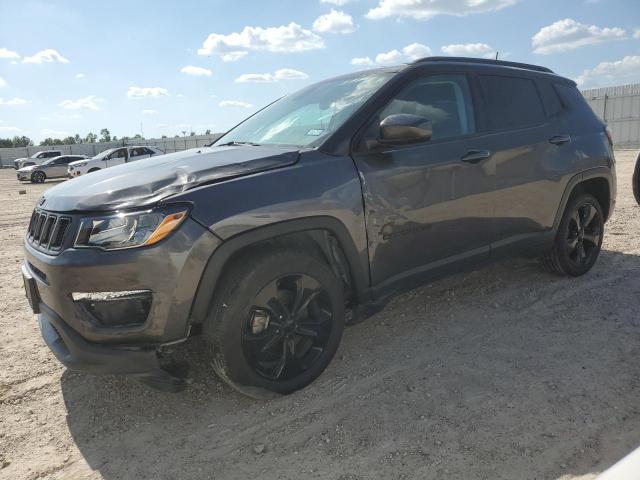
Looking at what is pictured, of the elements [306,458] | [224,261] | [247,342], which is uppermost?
[224,261]

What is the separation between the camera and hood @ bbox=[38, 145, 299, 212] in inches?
95.7

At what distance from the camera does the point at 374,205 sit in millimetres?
2984

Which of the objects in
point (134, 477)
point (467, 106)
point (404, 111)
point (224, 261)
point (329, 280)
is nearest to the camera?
point (134, 477)

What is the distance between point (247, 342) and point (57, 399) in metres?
1.30

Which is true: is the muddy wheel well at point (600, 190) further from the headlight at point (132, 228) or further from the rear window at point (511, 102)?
the headlight at point (132, 228)

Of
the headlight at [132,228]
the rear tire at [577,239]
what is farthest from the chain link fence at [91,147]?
the headlight at [132,228]

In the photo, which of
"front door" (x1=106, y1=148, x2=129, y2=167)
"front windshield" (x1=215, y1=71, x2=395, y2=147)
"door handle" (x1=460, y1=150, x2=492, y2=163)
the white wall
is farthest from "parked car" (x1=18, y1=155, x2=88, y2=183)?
"door handle" (x1=460, y1=150, x2=492, y2=163)

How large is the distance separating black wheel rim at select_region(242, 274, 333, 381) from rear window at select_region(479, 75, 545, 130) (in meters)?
1.98

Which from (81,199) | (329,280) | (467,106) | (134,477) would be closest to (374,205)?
(329,280)

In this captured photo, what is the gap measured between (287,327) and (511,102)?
2596 millimetres

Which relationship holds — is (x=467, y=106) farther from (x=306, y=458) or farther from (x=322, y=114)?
(x=306, y=458)

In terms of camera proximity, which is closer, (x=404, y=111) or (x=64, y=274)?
(x=64, y=274)

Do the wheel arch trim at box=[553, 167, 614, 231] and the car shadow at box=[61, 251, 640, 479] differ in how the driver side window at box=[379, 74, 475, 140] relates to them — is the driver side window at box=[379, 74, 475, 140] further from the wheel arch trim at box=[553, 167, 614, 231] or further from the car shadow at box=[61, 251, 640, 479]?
the car shadow at box=[61, 251, 640, 479]

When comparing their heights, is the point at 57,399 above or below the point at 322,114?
below
